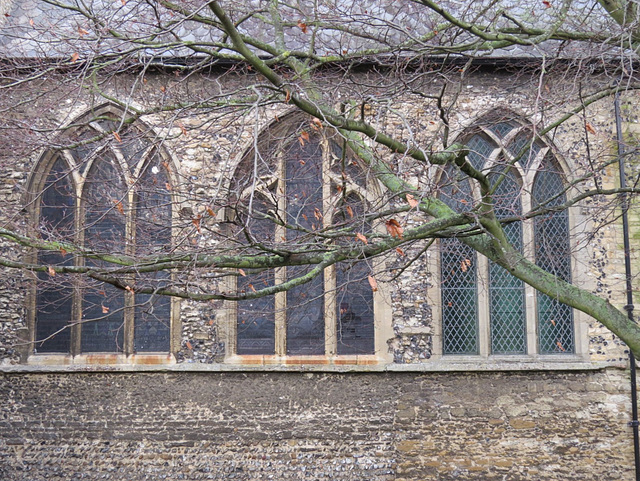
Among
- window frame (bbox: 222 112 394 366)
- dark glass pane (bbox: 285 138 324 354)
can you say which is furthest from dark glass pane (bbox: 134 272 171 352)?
dark glass pane (bbox: 285 138 324 354)

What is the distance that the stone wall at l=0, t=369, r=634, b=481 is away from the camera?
7.19m

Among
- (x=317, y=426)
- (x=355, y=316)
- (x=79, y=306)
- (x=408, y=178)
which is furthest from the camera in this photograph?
(x=355, y=316)

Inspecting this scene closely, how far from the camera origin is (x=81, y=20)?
7.16 metres

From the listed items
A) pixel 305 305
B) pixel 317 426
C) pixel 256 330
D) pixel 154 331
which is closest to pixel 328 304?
pixel 305 305

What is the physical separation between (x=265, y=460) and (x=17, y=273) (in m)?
3.85

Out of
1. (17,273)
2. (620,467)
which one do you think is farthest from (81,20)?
(620,467)

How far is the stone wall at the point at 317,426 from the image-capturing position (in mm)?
7188

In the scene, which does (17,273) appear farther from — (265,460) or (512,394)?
(512,394)

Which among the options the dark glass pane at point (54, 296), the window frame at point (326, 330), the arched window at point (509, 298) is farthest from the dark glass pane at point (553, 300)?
the dark glass pane at point (54, 296)

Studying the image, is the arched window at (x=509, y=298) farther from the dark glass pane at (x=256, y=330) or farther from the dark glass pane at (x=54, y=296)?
the dark glass pane at (x=54, y=296)

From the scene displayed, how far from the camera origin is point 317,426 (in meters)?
7.25

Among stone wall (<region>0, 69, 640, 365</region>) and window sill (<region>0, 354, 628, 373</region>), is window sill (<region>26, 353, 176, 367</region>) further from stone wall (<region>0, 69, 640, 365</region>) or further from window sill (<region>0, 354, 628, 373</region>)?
stone wall (<region>0, 69, 640, 365</region>)

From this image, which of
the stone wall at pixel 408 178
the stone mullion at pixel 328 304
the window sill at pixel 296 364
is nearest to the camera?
the window sill at pixel 296 364

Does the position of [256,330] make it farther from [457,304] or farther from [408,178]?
[408,178]
